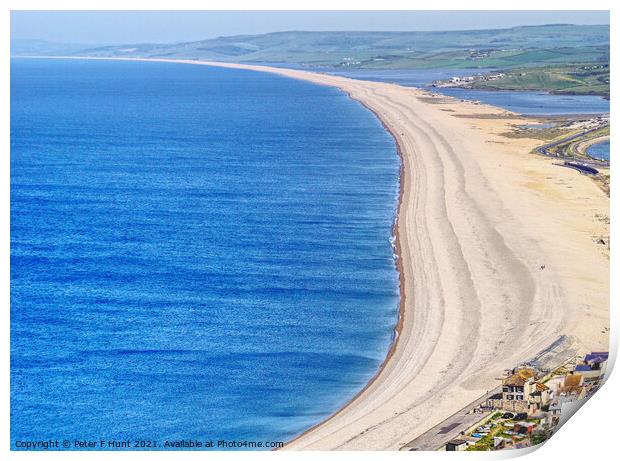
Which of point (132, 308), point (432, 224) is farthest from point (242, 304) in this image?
point (432, 224)

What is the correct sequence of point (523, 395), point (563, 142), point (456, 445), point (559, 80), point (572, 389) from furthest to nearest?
point (559, 80), point (563, 142), point (572, 389), point (523, 395), point (456, 445)

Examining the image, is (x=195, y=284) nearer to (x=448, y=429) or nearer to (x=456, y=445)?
(x=448, y=429)

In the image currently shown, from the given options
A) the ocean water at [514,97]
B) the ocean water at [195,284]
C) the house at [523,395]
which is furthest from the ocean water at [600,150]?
the house at [523,395]

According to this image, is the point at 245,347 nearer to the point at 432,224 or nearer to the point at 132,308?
the point at 132,308

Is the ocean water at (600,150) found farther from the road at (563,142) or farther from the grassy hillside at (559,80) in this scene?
the grassy hillside at (559,80)

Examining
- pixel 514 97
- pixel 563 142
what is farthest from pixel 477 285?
pixel 514 97

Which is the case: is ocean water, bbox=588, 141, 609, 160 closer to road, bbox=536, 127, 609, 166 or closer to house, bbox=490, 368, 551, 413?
road, bbox=536, 127, 609, 166
